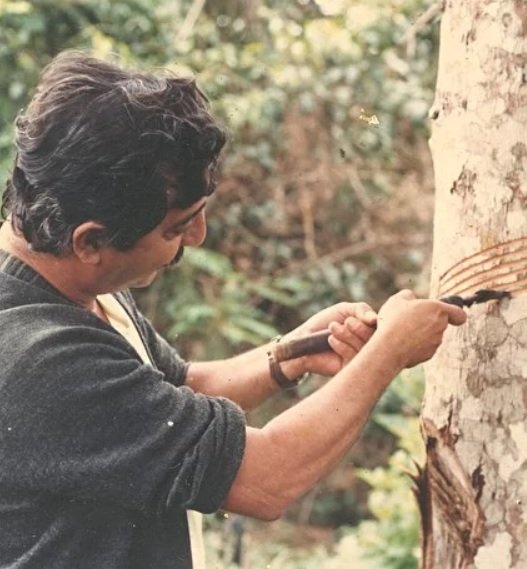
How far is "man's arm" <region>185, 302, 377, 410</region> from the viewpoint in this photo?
1.92 meters

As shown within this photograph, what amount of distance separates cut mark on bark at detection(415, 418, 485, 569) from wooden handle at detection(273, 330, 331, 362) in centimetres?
24

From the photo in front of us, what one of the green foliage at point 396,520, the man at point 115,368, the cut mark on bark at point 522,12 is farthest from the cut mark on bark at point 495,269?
the green foliage at point 396,520

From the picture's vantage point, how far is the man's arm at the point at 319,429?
163 centimetres

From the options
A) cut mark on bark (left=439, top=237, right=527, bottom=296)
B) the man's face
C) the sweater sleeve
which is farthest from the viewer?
cut mark on bark (left=439, top=237, right=527, bottom=296)

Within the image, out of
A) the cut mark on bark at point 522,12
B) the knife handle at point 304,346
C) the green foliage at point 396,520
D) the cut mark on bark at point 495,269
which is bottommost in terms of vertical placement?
the green foliage at point 396,520

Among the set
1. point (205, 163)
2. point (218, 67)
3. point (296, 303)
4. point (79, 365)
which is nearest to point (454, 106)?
point (205, 163)

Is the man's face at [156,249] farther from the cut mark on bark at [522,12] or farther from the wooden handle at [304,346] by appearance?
the cut mark on bark at [522,12]

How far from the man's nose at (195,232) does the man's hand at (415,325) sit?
327 millimetres

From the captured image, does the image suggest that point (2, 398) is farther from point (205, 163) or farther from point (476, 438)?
point (476, 438)

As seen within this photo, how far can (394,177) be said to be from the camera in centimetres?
596

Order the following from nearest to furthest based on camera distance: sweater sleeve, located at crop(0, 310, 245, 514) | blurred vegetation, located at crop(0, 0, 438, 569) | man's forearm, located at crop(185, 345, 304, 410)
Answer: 1. sweater sleeve, located at crop(0, 310, 245, 514)
2. man's forearm, located at crop(185, 345, 304, 410)
3. blurred vegetation, located at crop(0, 0, 438, 569)

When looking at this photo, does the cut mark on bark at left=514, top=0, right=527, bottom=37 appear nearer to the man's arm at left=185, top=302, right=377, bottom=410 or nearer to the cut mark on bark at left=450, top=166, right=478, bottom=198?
the cut mark on bark at left=450, top=166, right=478, bottom=198

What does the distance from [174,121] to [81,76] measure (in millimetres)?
160

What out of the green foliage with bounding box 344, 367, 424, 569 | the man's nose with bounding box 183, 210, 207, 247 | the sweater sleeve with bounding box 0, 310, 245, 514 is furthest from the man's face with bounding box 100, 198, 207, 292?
the green foliage with bounding box 344, 367, 424, 569
